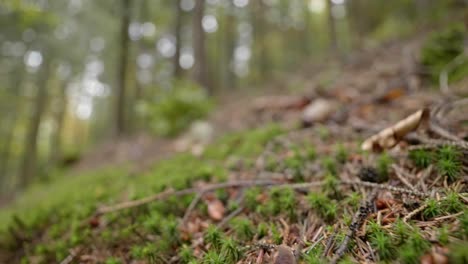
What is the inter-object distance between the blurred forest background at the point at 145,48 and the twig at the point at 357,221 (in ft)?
14.2

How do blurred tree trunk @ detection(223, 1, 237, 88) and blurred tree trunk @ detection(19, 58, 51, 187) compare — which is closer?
blurred tree trunk @ detection(19, 58, 51, 187)

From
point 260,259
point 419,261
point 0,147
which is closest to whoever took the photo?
point 419,261

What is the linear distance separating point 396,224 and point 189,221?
1.23 metres

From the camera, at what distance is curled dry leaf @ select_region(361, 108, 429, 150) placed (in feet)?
5.77

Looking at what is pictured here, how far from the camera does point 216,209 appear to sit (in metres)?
1.89

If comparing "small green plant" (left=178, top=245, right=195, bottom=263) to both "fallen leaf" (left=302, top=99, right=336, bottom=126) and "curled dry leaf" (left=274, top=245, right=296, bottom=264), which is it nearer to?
"curled dry leaf" (left=274, top=245, right=296, bottom=264)

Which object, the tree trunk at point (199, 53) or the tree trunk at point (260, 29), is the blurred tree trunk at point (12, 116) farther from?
the tree trunk at point (260, 29)

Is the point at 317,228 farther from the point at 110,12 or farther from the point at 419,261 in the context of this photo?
the point at 110,12

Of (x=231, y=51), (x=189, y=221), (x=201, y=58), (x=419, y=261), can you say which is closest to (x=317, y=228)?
(x=419, y=261)

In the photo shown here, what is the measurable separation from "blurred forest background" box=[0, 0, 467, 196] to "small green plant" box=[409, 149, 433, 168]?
13.8ft

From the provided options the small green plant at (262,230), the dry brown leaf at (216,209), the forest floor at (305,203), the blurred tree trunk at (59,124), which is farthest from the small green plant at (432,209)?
the blurred tree trunk at (59,124)

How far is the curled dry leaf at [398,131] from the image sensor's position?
1760mm

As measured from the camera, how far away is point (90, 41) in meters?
11.4

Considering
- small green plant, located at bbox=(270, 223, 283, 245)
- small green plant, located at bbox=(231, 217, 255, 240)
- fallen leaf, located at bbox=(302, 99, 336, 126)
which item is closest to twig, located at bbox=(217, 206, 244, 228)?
small green plant, located at bbox=(231, 217, 255, 240)
